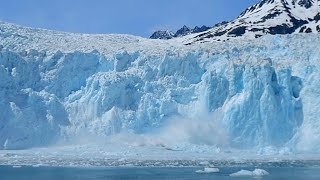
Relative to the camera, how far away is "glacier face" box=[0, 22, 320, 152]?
100 feet

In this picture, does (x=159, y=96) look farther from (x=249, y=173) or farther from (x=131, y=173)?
(x=249, y=173)

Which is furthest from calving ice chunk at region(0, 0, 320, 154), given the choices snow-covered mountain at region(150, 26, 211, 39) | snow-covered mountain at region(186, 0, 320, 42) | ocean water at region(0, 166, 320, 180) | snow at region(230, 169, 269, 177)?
snow-covered mountain at region(150, 26, 211, 39)

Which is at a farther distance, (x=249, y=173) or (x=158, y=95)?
(x=158, y=95)

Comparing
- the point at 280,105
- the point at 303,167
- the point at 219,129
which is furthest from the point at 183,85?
the point at 303,167

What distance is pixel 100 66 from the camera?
1299 inches

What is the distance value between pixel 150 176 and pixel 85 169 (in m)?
3.55

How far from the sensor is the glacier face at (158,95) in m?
30.6

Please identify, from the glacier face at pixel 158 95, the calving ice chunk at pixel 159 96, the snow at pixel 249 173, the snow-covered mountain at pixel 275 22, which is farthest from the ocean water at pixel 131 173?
the snow-covered mountain at pixel 275 22

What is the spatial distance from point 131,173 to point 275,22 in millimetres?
27624

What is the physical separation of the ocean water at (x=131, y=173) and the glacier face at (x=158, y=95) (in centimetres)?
684

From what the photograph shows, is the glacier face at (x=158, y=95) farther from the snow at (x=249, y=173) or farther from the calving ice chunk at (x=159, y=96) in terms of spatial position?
the snow at (x=249, y=173)

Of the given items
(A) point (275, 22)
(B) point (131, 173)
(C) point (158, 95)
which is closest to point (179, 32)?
(A) point (275, 22)

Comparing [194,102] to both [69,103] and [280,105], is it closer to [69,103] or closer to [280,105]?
[280,105]

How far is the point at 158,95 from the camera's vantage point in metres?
32.0
